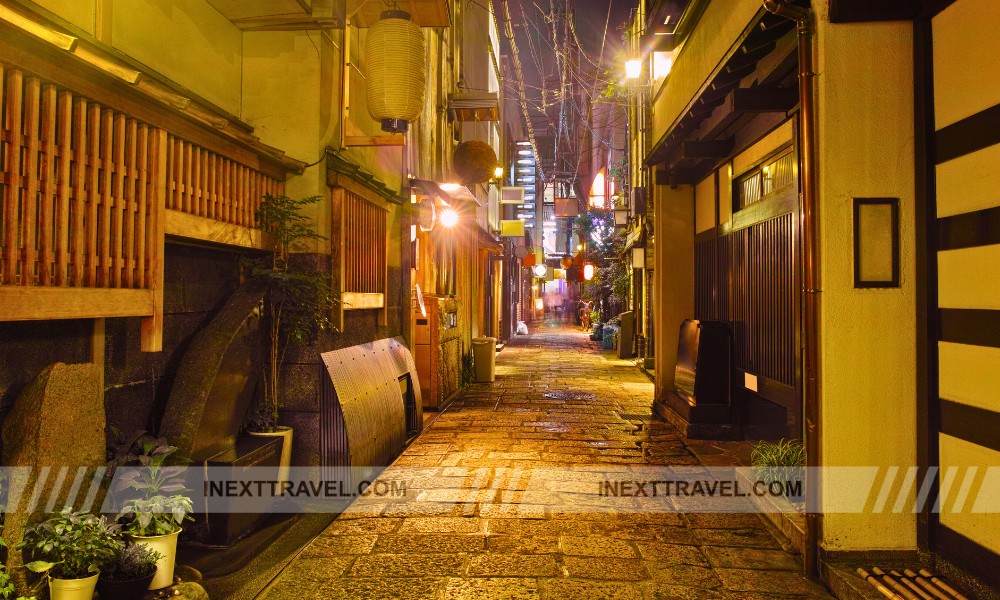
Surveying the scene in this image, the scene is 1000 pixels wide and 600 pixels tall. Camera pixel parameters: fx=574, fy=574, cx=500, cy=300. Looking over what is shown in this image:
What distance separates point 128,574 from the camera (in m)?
4.14

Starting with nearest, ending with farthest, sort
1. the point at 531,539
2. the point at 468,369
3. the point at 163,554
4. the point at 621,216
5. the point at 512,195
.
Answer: the point at 163,554 → the point at 531,539 → the point at 468,369 → the point at 621,216 → the point at 512,195

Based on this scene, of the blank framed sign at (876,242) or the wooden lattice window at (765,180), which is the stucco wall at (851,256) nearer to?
the blank framed sign at (876,242)

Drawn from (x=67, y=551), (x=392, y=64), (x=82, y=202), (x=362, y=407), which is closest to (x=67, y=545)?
(x=67, y=551)

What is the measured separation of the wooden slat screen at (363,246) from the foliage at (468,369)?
742 centimetres

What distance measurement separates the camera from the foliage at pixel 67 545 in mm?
3795

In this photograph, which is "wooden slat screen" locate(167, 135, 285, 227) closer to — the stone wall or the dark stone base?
the stone wall

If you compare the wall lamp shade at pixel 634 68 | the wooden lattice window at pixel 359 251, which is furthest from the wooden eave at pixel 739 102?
the wall lamp shade at pixel 634 68

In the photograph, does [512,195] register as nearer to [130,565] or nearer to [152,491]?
[152,491]

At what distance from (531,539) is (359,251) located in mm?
5039

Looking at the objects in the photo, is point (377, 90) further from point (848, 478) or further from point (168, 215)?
point (848, 478)

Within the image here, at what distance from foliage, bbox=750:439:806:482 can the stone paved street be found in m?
0.56

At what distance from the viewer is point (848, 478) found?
5254 millimetres

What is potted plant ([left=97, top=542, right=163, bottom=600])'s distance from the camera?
13.3 feet

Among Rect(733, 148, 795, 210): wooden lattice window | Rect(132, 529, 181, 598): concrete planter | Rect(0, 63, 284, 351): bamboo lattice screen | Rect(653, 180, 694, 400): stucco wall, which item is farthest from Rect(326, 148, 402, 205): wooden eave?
Rect(653, 180, 694, 400): stucco wall
